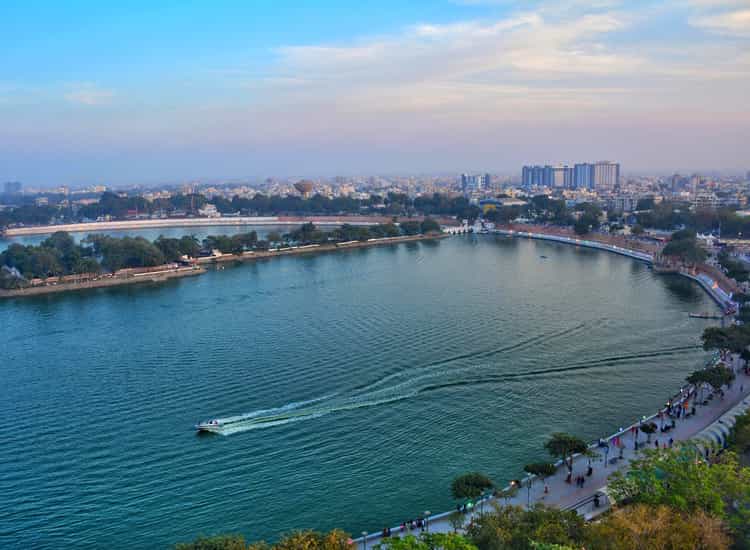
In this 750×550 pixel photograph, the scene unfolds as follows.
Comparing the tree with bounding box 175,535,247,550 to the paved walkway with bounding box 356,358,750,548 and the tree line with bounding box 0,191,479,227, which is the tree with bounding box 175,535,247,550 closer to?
the paved walkway with bounding box 356,358,750,548

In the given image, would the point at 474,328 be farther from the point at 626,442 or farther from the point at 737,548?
the point at 737,548

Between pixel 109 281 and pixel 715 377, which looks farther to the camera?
pixel 109 281

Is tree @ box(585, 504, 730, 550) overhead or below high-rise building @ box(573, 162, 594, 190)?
below

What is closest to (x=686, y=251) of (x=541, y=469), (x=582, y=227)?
(x=582, y=227)

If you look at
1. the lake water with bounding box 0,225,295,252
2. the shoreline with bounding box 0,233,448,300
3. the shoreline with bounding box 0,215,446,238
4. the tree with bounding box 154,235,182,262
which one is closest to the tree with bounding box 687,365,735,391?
the shoreline with bounding box 0,233,448,300

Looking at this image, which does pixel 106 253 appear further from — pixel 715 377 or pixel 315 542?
pixel 315 542

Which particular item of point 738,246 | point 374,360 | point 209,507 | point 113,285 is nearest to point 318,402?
point 374,360

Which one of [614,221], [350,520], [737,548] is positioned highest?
[614,221]
